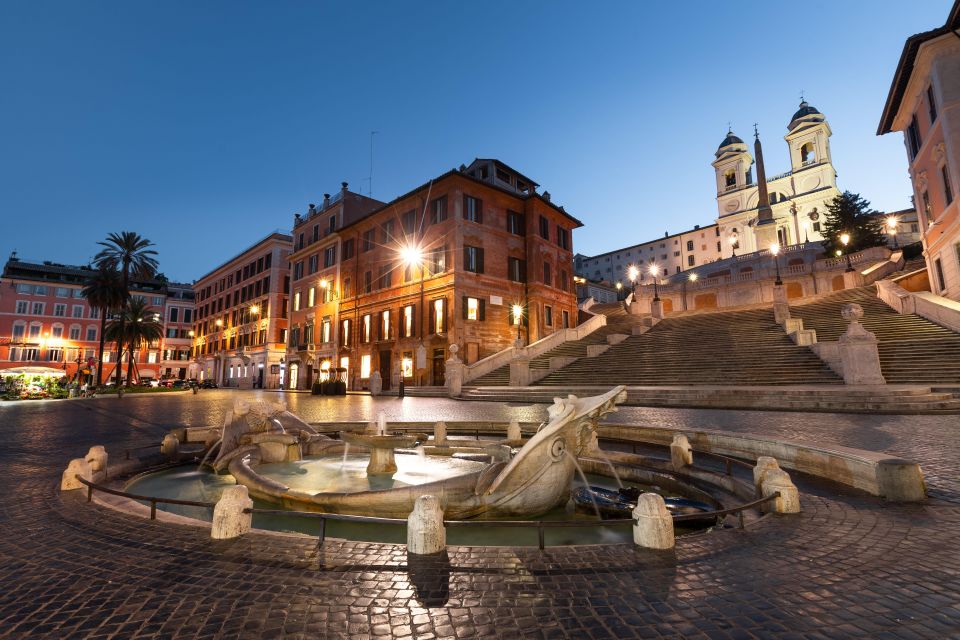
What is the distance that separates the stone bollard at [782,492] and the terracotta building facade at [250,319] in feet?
145

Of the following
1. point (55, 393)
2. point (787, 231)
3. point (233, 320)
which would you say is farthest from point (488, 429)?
point (787, 231)

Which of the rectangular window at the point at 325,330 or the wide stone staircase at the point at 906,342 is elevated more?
the rectangular window at the point at 325,330

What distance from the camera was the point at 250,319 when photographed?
155 feet

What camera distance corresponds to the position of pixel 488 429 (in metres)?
10.3

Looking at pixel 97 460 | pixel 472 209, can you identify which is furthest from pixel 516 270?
pixel 97 460

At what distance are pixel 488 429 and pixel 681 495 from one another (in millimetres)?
5203

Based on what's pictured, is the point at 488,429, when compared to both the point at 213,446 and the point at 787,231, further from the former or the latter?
the point at 787,231

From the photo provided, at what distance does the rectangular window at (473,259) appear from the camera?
2882 centimetres

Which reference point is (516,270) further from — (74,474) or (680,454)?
(74,474)

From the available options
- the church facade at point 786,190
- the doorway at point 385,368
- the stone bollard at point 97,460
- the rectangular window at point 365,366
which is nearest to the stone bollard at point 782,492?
the stone bollard at point 97,460

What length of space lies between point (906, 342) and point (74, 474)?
2325 centimetres

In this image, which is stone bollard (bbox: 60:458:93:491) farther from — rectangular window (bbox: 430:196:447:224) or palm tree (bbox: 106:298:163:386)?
palm tree (bbox: 106:298:163:386)

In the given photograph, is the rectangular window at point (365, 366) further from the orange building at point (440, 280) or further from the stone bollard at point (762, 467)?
the stone bollard at point (762, 467)

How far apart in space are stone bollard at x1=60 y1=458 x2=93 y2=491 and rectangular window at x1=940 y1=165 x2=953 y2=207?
31267 millimetres
